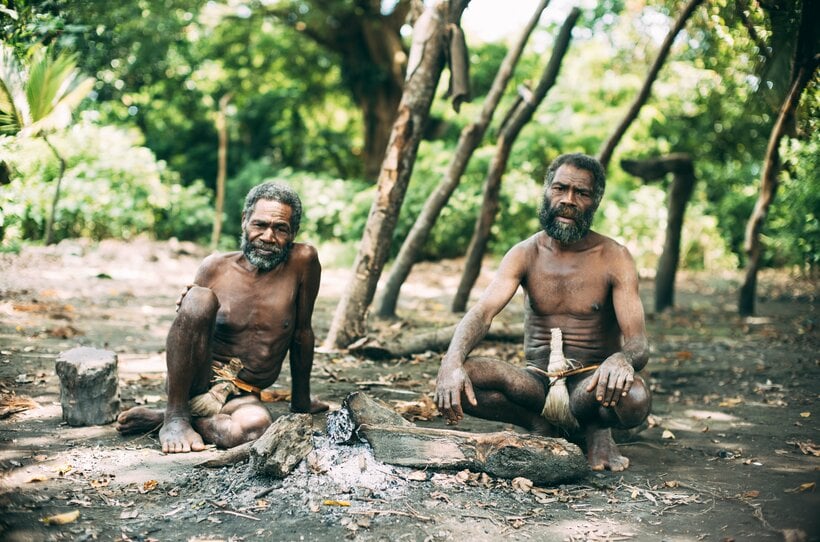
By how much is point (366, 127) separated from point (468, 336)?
540 inches

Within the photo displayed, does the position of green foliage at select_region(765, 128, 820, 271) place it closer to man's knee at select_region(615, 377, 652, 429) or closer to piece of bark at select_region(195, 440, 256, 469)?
man's knee at select_region(615, 377, 652, 429)

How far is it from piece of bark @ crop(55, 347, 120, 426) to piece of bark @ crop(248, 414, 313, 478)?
123 centimetres

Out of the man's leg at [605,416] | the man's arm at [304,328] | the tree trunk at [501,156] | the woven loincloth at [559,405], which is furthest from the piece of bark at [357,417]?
the tree trunk at [501,156]

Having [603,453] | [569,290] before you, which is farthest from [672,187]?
[603,453]

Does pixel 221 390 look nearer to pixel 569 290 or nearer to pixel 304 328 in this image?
pixel 304 328

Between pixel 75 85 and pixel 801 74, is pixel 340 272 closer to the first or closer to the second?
pixel 75 85

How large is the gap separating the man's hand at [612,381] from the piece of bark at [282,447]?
4.52 ft

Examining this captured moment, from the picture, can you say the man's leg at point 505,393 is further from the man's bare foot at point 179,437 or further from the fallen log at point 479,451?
the man's bare foot at point 179,437

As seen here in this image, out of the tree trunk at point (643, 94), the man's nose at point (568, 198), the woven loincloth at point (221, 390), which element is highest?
the tree trunk at point (643, 94)

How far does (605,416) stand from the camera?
3.77 m

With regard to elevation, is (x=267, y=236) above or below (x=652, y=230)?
below

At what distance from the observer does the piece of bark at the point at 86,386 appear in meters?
4.08

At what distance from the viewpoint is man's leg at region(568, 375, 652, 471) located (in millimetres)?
3652

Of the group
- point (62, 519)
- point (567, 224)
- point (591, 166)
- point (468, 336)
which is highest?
point (591, 166)
